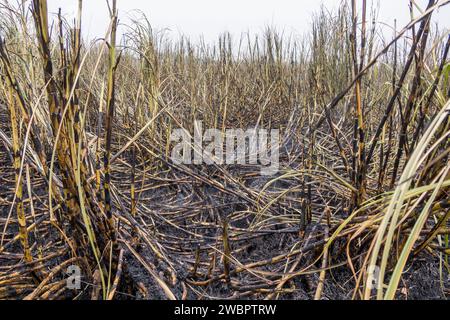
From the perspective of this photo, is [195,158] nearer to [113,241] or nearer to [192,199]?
[192,199]

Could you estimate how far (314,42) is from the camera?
2.90m

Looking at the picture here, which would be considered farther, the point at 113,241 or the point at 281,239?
the point at 281,239

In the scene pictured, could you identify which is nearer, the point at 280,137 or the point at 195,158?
the point at 195,158

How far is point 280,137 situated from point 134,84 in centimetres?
113

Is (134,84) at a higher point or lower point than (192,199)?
higher

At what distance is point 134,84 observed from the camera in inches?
105
